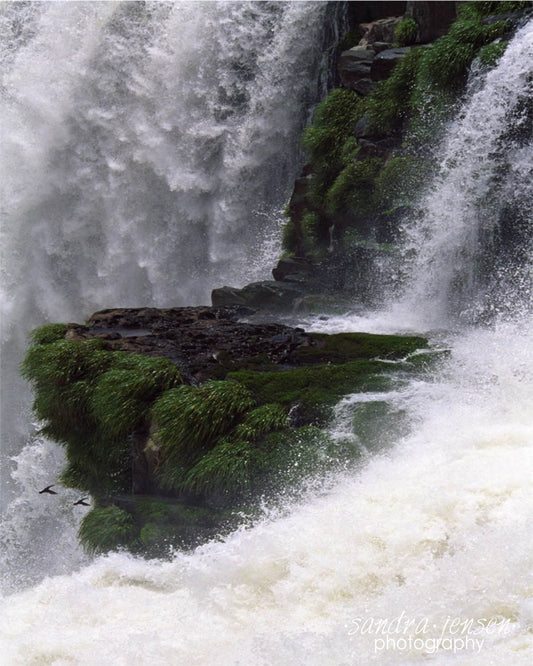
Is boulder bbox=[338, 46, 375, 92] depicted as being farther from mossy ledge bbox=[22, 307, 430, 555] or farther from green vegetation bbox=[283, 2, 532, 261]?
mossy ledge bbox=[22, 307, 430, 555]

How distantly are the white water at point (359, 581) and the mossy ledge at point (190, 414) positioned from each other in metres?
0.37

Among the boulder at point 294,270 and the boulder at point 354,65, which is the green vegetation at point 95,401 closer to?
the boulder at point 294,270

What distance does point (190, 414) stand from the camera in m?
6.60

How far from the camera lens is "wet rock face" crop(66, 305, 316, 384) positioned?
7.93 metres

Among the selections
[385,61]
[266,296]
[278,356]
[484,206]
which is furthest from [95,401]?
[385,61]

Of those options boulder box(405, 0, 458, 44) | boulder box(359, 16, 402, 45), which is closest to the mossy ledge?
boulder box(405, 0, 458, 44)

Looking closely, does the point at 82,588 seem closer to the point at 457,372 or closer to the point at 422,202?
the point at 457,372

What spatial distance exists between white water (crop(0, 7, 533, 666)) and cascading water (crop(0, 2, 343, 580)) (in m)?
7.95

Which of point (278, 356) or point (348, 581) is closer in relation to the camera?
point (348, 581)

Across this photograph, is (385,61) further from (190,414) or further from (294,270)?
(190,414)

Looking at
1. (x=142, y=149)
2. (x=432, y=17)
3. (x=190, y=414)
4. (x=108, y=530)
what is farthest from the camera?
(x=142, y=149)

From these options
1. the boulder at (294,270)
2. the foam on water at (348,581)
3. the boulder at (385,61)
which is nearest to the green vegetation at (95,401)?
the foam on water at (348,581)

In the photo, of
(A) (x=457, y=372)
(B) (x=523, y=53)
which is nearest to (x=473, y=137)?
(B) (x=523, y=53)

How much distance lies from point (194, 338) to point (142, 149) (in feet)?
22.8
